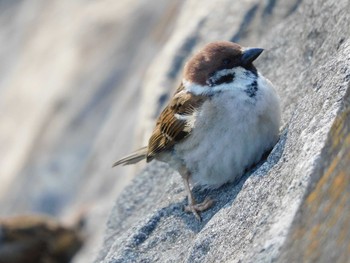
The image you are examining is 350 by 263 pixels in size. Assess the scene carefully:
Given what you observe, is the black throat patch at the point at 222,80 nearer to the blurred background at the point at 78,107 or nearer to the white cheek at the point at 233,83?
the white cheek at the point at 233,83

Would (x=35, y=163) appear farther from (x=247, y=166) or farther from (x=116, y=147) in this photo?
(x=247, y=166)

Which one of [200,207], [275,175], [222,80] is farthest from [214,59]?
[275,175]

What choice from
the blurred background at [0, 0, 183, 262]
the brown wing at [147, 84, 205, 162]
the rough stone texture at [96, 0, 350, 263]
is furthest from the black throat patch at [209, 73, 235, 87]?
the blurred background at [0, 0, 183, 262]

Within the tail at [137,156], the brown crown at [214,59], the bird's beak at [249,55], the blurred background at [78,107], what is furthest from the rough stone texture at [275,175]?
the blurred background at [78,107]

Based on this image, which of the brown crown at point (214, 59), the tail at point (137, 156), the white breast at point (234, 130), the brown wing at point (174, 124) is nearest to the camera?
the white breast at point (234, 130)

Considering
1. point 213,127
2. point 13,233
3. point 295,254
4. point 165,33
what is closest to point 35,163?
point 13,233

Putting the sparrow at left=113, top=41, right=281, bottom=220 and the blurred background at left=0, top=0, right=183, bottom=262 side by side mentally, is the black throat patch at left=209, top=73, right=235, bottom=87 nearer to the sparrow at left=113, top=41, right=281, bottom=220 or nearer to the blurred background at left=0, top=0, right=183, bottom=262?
the sparrow at left=113, top=41, right=281, bottom=220
